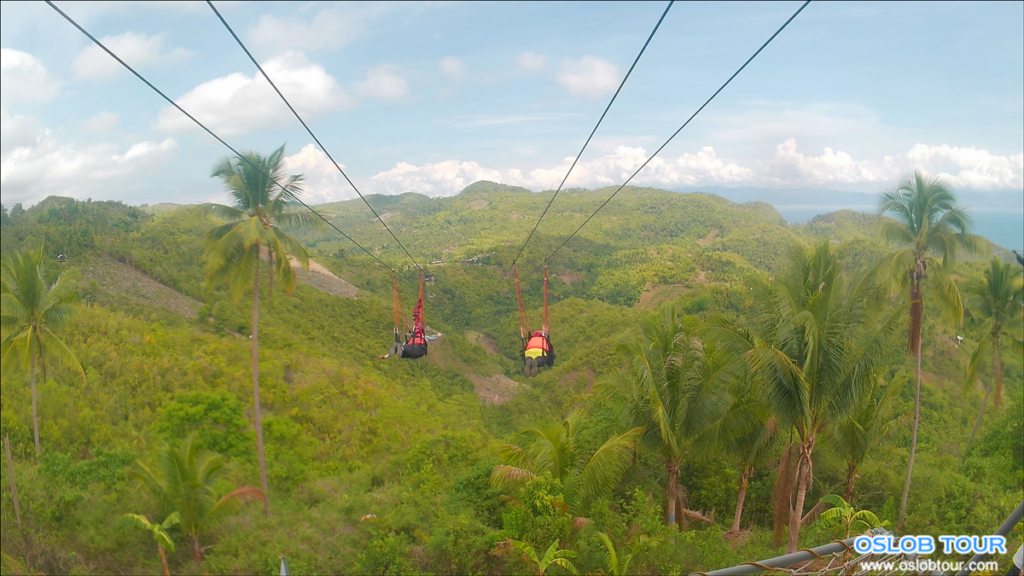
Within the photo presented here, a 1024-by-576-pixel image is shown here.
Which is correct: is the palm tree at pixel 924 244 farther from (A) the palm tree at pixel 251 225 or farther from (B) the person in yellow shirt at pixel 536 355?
(A) the palm tree at pixel 251 225

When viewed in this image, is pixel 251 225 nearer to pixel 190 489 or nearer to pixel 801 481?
pixel 190 489

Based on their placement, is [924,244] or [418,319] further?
[418,319]

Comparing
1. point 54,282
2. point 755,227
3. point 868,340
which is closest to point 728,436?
point 868,340

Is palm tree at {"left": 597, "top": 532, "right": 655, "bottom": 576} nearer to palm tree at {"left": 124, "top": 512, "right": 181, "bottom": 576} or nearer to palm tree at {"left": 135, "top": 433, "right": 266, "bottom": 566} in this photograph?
palm tree at {"left": 135, "top": 433, "right": 266, "bottom": 566}

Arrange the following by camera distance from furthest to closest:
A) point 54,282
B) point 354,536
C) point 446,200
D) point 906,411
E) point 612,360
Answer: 1. point 446,200
2. point 612,360
3. point 906,411
4. point 54,282
5. point 354,536

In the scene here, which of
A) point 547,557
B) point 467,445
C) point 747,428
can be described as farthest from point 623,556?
point 467,445

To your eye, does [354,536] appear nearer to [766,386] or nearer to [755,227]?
[766,386]

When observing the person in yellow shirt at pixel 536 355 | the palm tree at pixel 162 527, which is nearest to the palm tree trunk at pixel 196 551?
the palm tree at pixel 162 527
